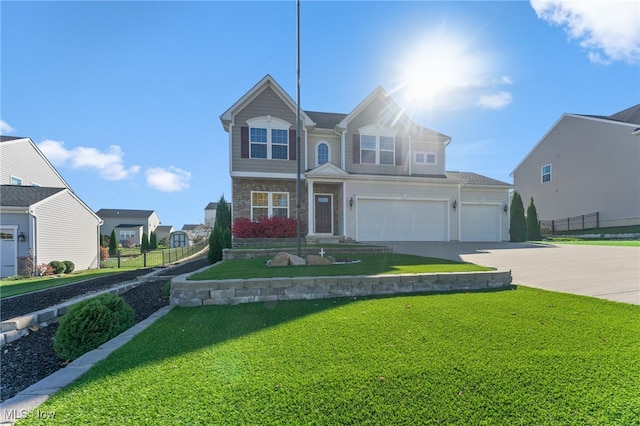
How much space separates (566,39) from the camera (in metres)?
9.73

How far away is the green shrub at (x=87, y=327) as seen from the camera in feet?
10.9

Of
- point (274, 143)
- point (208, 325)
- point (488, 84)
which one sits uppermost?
point (488, 84)

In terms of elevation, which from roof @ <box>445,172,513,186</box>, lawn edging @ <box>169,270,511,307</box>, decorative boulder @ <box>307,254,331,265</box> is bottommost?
lawn edging @ <box>169,270,511,307</box>

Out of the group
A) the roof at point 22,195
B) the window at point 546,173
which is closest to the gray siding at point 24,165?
the roof at point 22,195

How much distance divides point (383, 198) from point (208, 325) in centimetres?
1151

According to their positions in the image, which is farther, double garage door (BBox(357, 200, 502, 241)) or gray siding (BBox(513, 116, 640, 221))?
gray siding (BBox(513, 116, 640, 221))

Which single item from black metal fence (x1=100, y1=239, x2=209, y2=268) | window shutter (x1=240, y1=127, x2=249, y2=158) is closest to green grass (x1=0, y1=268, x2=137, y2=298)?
black metal fence (x1=100, y1=239, x2=209, y2=268)

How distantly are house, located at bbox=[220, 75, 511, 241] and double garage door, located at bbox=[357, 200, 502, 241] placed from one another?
49 millimetres

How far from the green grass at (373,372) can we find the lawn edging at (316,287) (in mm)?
863

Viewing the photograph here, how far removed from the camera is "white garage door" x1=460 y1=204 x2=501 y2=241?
15.7 metres

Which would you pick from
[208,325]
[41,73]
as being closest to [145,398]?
[208,325]

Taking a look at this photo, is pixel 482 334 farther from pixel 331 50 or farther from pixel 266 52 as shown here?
pixel 266 52

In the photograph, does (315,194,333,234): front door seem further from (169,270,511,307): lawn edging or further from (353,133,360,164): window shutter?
(169,270,511,307): lawn edging

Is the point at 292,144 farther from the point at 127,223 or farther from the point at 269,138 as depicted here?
the point at 127,223
